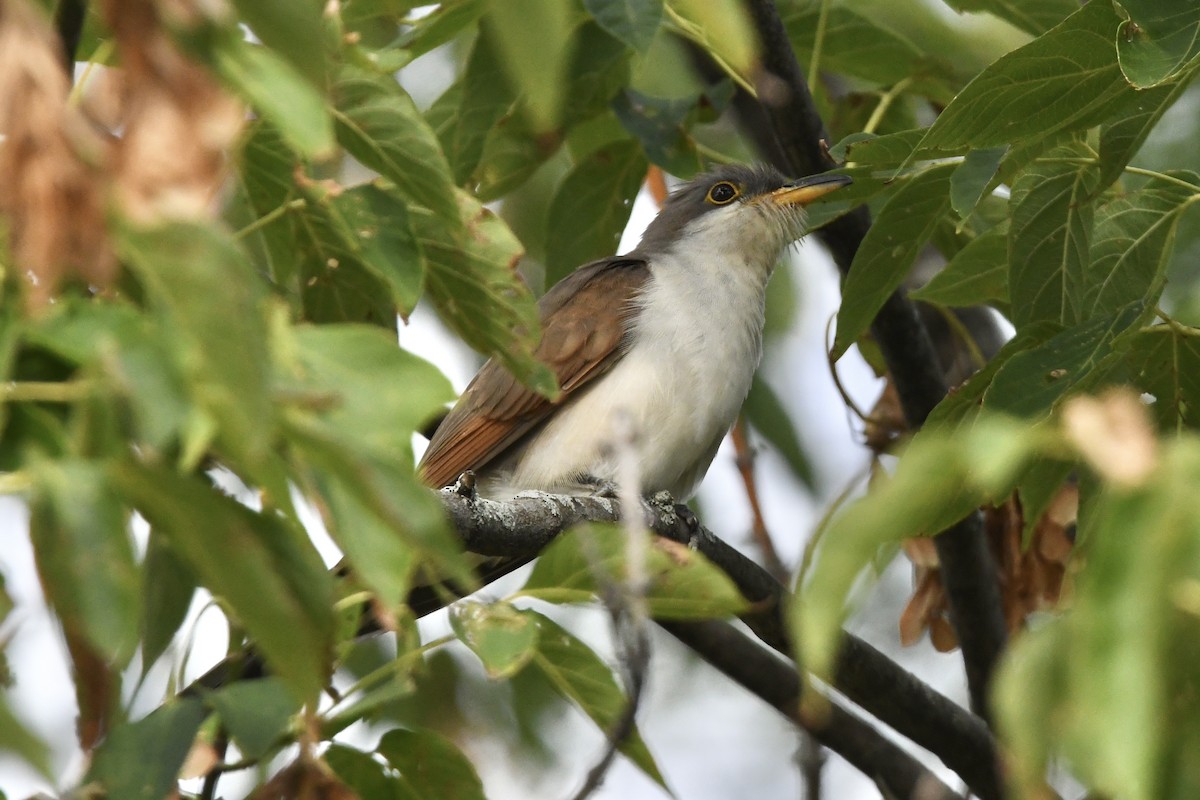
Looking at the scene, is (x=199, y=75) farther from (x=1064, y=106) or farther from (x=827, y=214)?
(x=827, y=214)

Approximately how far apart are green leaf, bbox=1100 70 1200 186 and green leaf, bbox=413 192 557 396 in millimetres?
1230

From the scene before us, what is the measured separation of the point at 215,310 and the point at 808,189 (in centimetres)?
453

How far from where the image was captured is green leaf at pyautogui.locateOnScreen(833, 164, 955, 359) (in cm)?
343

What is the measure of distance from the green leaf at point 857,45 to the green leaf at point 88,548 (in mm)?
3618

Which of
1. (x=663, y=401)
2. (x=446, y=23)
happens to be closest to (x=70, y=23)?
(x=446, y=23)

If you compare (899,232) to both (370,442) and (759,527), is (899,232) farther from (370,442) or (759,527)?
(370,442)

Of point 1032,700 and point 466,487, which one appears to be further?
point 466,487

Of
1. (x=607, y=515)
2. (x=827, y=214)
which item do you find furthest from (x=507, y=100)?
(x=607, y=515)

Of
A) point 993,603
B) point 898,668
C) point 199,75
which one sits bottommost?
point 993,603

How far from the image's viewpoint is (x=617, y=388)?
5.13m

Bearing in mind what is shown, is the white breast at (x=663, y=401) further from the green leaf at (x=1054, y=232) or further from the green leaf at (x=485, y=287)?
the green leaf at (x=485, y=287)

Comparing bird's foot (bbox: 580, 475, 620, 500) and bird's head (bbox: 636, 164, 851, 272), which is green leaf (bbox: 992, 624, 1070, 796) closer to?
bird's foot (bbox: 580, 475, 620, 500)

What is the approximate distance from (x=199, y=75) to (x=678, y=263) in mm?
4458

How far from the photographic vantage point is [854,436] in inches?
210
